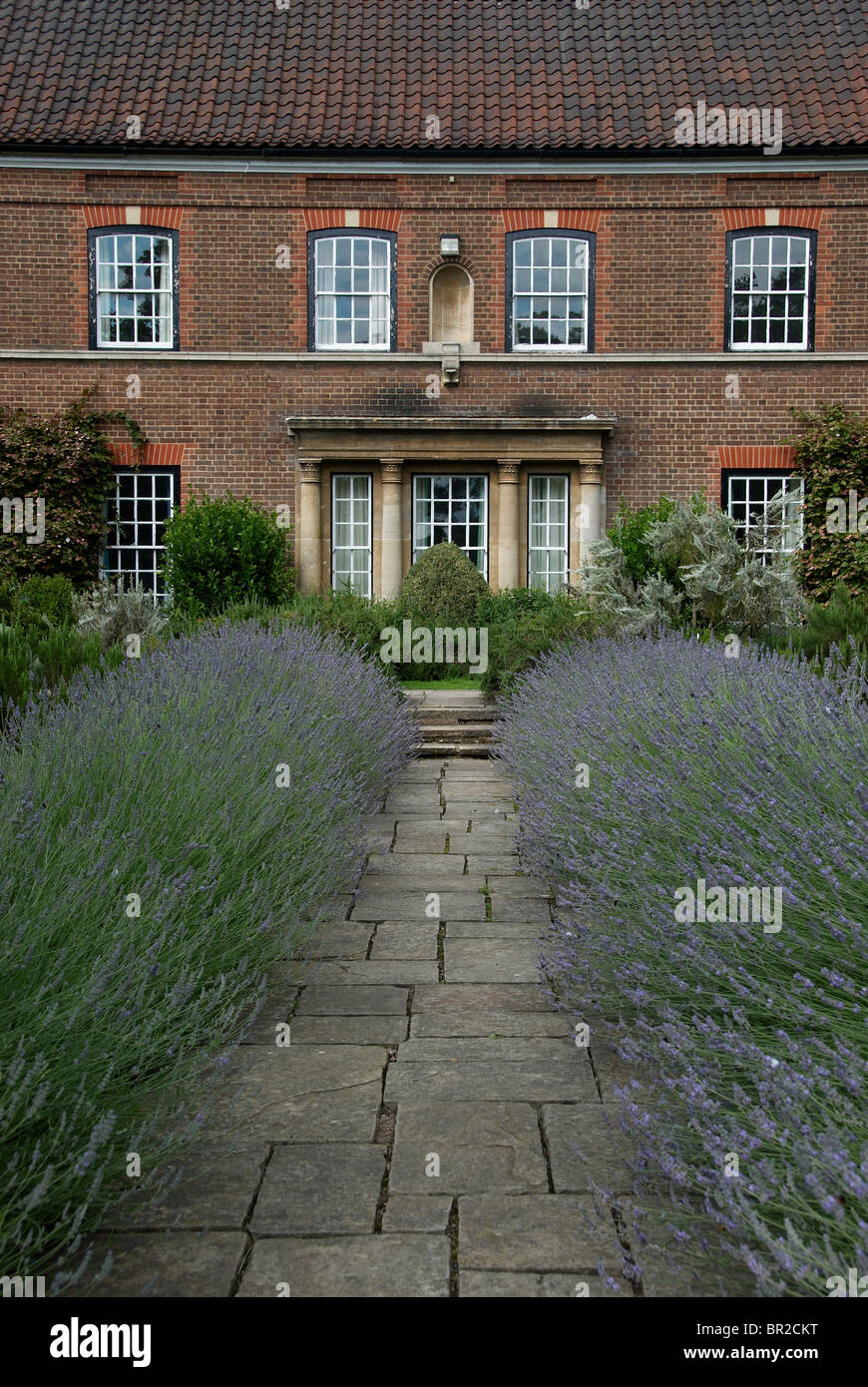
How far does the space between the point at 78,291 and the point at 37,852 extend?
15.2m

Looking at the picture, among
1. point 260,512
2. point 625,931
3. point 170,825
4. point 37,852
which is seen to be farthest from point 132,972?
point 260,512

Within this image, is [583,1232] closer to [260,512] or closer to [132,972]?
[132,972]

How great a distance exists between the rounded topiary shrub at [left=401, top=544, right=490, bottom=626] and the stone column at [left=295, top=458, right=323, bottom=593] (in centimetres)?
208

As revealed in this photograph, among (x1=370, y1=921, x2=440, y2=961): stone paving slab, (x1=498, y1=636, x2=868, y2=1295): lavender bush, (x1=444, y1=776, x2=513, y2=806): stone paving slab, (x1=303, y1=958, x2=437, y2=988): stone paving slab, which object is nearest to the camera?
(x1=498, y1=636, x2=868, y2=1295): lavender bush

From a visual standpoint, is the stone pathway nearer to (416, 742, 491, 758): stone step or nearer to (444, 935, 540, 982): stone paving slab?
(444, 935, 540, 982): stone paving slab

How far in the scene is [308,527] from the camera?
54.7ft

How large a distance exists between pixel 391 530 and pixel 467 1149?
14156mm

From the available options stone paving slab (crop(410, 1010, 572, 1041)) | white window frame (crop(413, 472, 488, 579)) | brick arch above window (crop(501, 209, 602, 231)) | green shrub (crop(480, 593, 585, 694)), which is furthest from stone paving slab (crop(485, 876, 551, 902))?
brick arch above window (crop(501, 209, 602, 231))

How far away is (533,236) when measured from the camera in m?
16.8

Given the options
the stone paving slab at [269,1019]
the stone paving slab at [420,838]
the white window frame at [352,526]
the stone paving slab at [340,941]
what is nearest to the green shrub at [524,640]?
the stone paving slab at [420,838]

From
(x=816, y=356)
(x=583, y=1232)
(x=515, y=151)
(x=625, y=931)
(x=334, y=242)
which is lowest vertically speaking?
(x=583, y=1232)

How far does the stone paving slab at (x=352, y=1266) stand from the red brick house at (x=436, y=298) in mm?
14444

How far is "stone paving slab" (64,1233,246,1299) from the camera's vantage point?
238cm

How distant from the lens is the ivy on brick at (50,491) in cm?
1608
